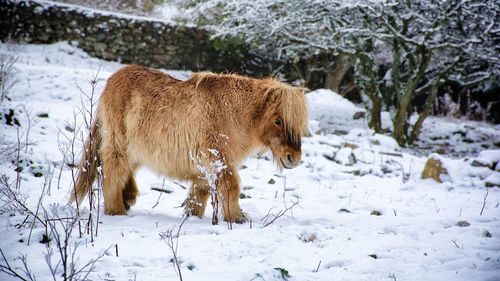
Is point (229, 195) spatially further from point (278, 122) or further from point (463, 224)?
point (463, 224)

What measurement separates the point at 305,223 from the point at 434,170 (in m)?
3.16

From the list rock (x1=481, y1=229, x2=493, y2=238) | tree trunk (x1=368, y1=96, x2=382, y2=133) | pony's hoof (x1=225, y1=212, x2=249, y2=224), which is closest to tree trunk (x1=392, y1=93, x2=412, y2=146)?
tree trunk (x1=368, y1=96, x2=382, y2=133)

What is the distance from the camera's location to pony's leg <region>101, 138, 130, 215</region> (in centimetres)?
375

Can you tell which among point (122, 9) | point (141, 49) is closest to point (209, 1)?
point (141, 49)

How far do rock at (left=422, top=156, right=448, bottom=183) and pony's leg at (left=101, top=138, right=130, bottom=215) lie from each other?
14.4 feet

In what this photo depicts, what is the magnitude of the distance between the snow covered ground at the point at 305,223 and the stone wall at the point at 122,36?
5.94 metres

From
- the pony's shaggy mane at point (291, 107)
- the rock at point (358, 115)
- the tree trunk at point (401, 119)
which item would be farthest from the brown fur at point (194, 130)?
the rock at point (358, 115)

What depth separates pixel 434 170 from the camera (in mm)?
5848

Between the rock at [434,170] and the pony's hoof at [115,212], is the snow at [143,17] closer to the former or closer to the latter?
the rock at [434,170]

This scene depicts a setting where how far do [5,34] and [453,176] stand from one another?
12.8 meters

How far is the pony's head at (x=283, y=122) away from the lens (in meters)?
3.58

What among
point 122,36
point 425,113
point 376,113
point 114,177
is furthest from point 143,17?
point 114,177

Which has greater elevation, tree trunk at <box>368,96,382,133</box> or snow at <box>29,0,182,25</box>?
snow at <box>29,0,182,25</box>

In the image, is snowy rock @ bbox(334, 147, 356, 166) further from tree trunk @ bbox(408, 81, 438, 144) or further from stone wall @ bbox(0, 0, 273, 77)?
stone wall @ bbox(0, 0, 273, 77)
